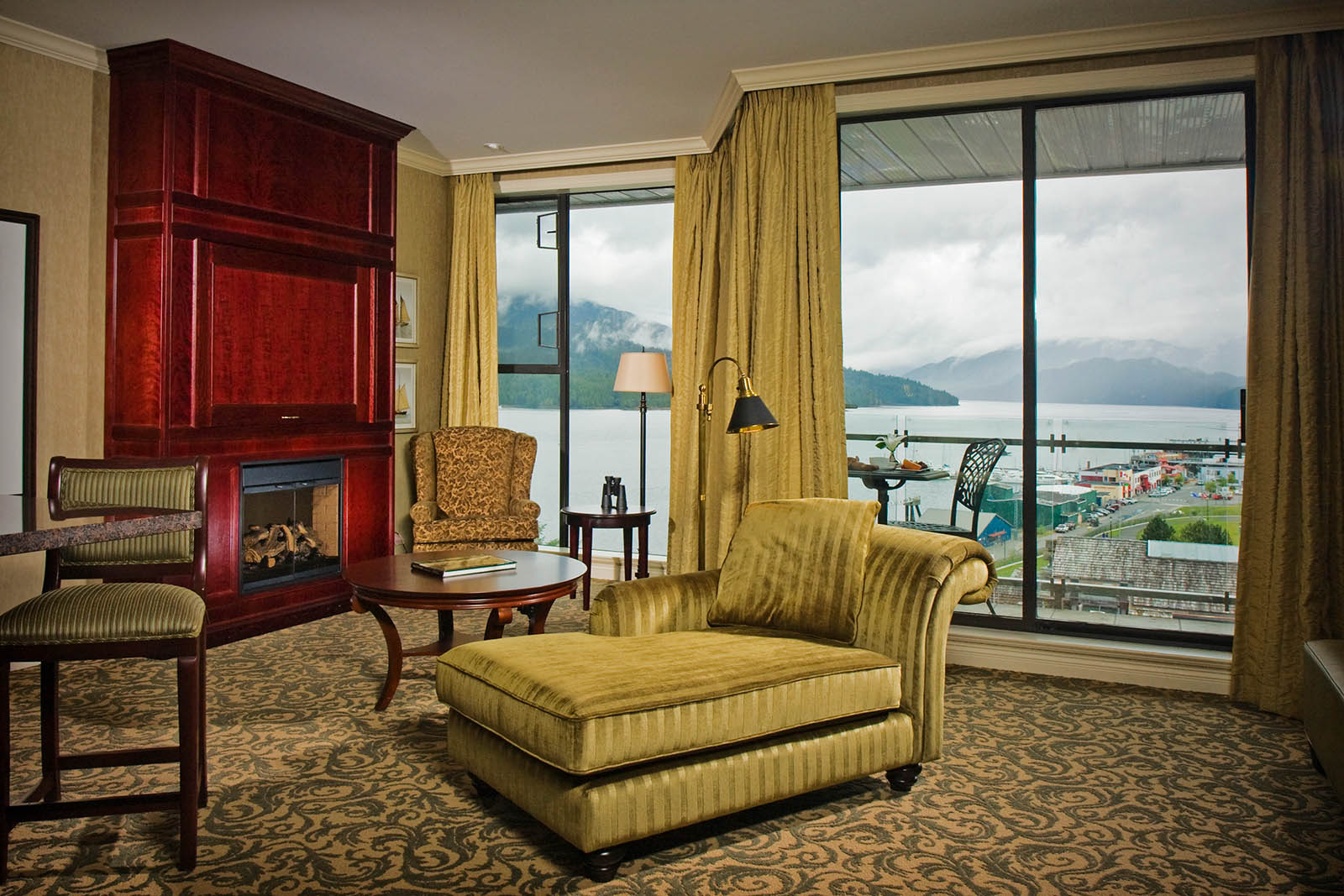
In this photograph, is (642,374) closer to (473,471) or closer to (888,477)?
(473,471)

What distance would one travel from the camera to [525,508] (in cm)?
583

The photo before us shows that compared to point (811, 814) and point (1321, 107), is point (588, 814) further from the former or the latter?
point (1321, 107)

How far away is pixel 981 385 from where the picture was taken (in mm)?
4680

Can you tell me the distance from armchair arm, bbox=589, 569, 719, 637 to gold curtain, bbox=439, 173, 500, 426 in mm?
3679

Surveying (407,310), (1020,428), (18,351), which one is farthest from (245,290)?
(1020,428)

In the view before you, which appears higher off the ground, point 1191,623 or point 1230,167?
point 1230,167

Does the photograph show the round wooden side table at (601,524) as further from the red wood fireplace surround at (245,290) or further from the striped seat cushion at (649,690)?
the striped seat cushion at (649,690)

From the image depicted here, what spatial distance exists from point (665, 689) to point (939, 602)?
938 millimetres

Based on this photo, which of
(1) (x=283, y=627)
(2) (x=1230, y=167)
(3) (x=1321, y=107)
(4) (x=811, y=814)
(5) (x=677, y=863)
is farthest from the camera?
(1) (x=283, y=627)

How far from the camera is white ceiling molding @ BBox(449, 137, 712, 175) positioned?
609 cm

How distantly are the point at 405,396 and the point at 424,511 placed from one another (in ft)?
3.28

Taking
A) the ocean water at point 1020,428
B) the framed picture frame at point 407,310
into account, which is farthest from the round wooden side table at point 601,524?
the framed picture frame at point 407,310

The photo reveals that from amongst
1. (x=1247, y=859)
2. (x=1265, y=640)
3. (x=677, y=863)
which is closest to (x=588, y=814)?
(x=677, y=863)

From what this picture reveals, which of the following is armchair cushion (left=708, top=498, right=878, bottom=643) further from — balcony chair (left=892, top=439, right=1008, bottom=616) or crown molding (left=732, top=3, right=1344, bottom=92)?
crown molding (left=732, top=3, right=1344, bottom=92)
